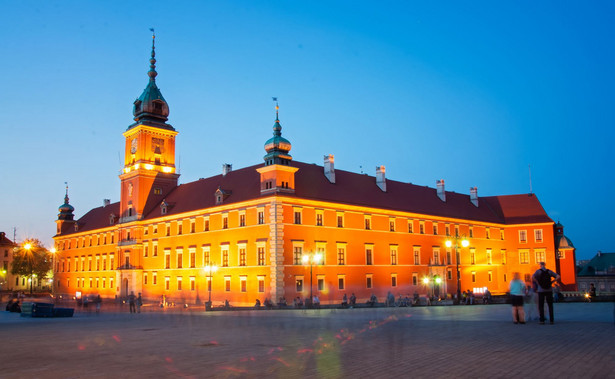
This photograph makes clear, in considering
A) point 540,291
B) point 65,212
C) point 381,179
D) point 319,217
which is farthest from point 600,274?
point 540,291

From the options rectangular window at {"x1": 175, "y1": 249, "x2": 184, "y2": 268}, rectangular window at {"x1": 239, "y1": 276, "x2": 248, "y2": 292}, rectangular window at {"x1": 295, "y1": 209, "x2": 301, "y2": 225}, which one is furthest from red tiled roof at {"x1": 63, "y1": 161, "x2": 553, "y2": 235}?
rectangular window at {"x1": 239, "y1": 276, "x2": 248, "y2": 292}

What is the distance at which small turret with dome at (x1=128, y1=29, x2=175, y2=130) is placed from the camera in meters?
69.0

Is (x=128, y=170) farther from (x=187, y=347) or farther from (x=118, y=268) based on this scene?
(x=187, y=347)

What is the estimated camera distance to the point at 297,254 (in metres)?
47.3

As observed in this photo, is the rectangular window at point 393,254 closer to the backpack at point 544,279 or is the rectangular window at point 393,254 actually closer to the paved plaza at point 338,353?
the paved plaza at point 338,353

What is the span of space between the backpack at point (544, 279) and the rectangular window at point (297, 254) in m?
32.6

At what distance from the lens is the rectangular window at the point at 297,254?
47031 millimetres

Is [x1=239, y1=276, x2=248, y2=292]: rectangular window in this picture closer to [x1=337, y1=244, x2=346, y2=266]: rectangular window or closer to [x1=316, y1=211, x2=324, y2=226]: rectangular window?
[x1=316, y1=211, x2=324, y2=226]: rectangular window

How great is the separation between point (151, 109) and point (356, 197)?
3117 centimetres

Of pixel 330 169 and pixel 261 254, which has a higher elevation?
pixel 330 169

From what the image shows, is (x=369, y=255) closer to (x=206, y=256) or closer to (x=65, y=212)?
(x=206, y=256)

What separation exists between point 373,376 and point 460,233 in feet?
198

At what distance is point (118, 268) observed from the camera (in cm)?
6719

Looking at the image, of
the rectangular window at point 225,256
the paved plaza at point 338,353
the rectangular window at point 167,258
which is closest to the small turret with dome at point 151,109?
the rectangular window at point 167,258
